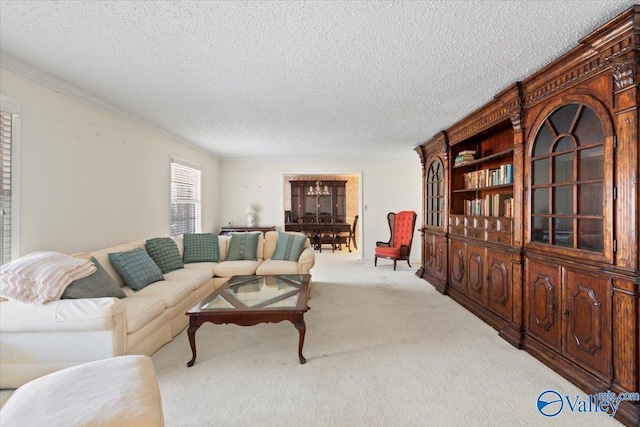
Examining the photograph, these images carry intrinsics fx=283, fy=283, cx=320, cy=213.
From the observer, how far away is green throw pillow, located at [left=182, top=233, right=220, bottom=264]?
3.96 metres

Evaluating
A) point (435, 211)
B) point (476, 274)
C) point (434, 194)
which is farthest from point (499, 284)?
point (434, 194)

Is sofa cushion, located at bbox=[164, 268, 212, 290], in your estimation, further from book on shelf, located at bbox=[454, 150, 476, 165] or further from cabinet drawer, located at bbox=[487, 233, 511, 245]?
book on shelf, located at bbox=[454, 150, 476, 165]

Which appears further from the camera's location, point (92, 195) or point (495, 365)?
point (92, 195)

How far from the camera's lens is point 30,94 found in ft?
7.45

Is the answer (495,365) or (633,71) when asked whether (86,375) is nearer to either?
(495,365)

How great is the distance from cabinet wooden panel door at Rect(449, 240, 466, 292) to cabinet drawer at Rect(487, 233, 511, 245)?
2.09 feet

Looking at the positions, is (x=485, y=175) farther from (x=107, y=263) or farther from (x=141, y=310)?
(x=107, y=263)

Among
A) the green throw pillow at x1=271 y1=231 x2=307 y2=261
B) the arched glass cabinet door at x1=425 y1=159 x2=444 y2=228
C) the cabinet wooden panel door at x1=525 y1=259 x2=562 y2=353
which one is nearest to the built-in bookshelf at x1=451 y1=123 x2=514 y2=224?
the arched glass cabinet door at x1=425 y1=159 x2=444 y2=228

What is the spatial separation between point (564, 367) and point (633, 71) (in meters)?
1.99

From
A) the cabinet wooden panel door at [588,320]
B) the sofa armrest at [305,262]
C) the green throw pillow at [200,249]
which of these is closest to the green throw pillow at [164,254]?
the green throw pillow at [200,249]

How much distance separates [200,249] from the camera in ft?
13.2

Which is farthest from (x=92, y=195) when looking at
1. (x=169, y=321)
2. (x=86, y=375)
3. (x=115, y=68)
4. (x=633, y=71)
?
(x=633, y=71)

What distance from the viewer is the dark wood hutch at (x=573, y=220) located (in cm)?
167

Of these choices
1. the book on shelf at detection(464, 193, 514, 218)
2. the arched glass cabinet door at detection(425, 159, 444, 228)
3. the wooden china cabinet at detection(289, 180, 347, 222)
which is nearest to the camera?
the book on shelf at detection(464, 193, 514, 218)
